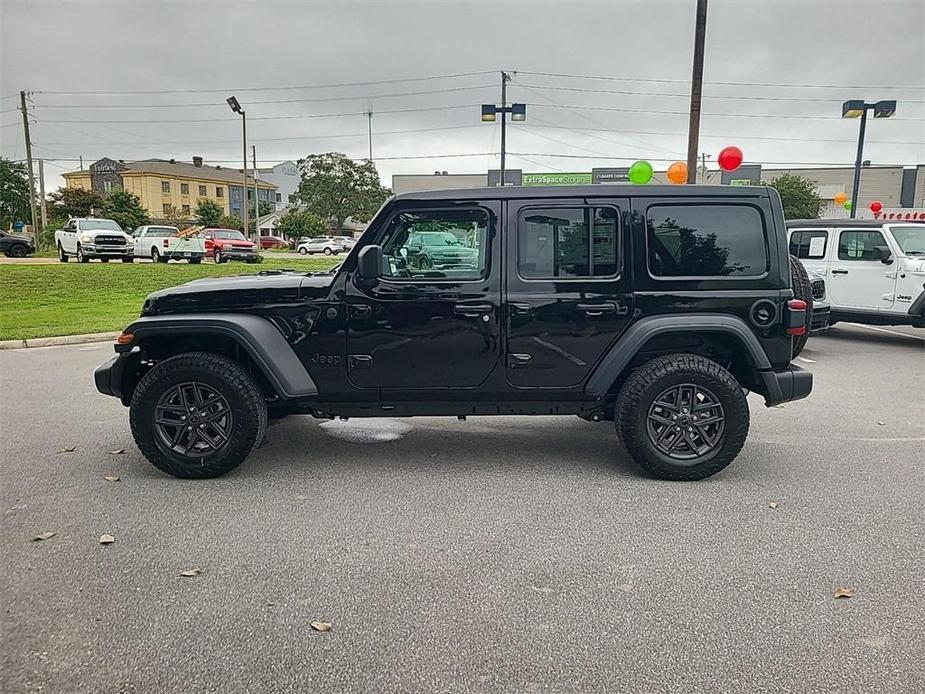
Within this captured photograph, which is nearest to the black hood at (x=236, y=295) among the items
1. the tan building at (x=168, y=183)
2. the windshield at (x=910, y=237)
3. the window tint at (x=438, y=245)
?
the window tint at (x=438, y=245)

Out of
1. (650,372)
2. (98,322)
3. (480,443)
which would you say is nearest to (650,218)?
(650,372)

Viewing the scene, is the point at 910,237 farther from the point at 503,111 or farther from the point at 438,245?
the point at 503,111

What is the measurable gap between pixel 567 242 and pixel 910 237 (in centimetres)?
832

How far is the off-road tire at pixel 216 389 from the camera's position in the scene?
4.32 metres

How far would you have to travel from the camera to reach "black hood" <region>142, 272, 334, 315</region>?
14.4 ft

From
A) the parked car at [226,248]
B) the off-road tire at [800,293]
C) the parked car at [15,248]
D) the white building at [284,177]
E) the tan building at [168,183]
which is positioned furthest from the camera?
the white building at [284,177]

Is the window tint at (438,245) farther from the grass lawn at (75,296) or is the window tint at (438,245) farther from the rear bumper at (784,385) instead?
the grass lawn at (75,296)

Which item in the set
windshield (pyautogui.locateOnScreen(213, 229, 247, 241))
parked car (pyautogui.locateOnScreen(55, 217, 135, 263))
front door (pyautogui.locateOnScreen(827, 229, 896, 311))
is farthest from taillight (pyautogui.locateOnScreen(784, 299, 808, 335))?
windshield (pyautogui.locateOnScreen(213, 229, 247, 241))

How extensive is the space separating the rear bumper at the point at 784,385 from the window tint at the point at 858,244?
7.06 m

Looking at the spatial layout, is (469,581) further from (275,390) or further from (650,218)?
(650,218)

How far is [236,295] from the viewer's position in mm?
4410

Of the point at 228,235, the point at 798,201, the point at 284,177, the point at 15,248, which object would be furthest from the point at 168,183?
the point at 798,201

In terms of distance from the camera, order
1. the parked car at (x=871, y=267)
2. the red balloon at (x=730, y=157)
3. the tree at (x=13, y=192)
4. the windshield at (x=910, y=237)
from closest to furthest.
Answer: the parked car at (x=871, y=267) → the windshield at (x=910, y=237) → the red balloon at (x=730, y=157) → the tree at (x=13, y=192)

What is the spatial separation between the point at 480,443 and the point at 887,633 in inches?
121
